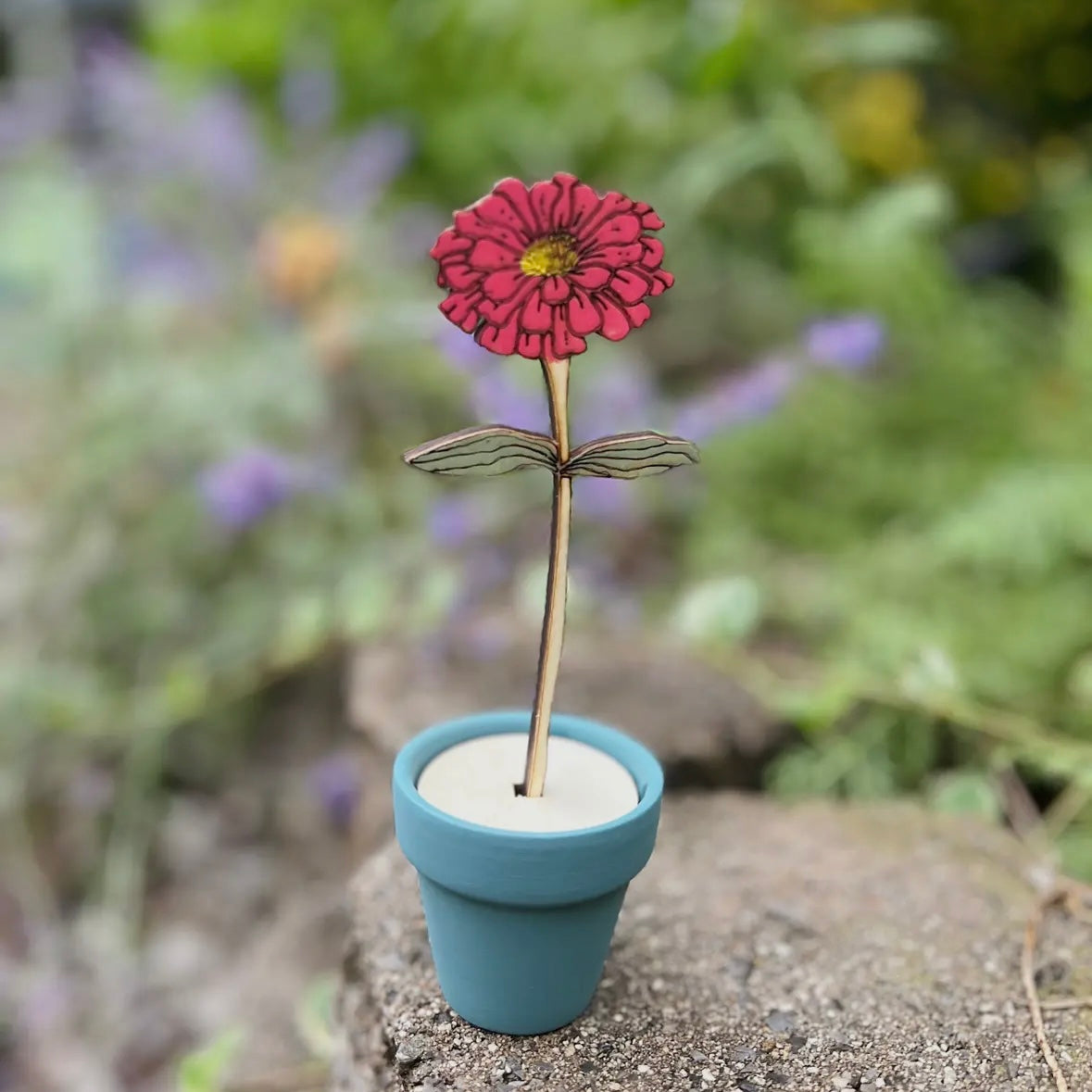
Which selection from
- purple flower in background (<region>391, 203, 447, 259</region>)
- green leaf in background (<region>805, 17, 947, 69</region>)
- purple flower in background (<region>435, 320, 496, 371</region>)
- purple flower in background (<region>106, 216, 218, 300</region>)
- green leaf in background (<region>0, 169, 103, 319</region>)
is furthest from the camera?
purple flower in background (<region>391, 203, 447, 259</region>)

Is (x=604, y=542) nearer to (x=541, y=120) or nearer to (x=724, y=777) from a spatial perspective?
(x=724, y=777)

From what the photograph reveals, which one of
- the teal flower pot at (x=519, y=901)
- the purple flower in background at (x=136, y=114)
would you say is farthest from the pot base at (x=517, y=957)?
the purple flower in background at (x=136, y=114)

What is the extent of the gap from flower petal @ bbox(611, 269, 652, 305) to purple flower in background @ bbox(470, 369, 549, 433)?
69 centimetres

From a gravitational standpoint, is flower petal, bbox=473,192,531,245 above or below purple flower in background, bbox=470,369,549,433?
above

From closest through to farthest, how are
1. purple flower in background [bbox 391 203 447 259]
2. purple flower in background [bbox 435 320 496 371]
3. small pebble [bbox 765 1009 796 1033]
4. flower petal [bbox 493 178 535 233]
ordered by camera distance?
1. flower petal [bbox 493 178 535 233]
2. small pebble [bbox 765 1009 796 1033]
3. purple flower in background [bbox 435 320 496 371]
4. purple flower in background [bbox 391 203 447 259]

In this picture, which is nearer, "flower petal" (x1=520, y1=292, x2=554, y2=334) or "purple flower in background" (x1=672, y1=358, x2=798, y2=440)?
"flower petal" (x1=520, y1=292, x2=554, y2=334)

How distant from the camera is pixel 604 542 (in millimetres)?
2117

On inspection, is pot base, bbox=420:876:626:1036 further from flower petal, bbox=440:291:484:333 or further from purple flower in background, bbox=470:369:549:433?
purple flower in background, bbox=470:369:549:433

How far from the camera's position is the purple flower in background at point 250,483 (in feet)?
5.16

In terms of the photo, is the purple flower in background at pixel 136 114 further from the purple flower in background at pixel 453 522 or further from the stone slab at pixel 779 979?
the stone slab at pixel 779 979

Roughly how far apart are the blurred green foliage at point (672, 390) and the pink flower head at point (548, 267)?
1.79ft

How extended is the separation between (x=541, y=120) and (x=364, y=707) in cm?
171

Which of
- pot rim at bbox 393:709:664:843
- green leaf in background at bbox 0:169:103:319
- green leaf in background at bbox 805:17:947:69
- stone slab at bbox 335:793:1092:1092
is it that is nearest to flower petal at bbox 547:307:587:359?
pot rim at bbox 393:709:664:843

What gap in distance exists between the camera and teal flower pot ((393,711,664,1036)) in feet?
2.43
